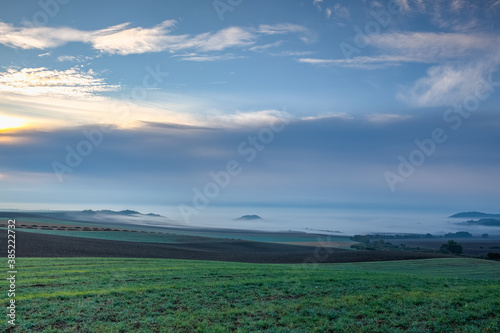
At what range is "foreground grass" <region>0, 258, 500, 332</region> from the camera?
13.8m

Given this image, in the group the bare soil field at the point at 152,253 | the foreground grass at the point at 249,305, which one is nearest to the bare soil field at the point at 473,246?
the bare soil field at the point at 152,253

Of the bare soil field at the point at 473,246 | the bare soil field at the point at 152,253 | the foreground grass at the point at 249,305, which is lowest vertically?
the bare soil field at the point at 473,246

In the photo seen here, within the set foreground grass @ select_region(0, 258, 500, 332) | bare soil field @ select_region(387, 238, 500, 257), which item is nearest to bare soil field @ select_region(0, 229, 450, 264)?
foreground grass @ select_region(0, 258, 500, 332)

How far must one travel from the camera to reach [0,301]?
16656mm

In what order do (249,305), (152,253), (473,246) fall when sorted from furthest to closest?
(473,246) < (152,253) < (249,305)

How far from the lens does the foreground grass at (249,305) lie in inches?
542

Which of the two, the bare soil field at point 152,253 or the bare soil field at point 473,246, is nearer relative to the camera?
the bare soil field at point 152,253

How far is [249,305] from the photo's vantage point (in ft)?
56.0

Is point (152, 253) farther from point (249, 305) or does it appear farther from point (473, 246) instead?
point (473, 246)

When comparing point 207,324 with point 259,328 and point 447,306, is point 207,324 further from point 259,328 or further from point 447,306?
point 447,306

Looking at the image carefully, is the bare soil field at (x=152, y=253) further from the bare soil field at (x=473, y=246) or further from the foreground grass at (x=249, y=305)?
the bare soil field at (x=473, y=246)

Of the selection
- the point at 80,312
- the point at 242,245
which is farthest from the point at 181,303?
the point at 242,245

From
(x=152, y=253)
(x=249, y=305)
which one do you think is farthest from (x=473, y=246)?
(x=249, y=305)

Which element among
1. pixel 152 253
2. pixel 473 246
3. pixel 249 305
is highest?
pixel 249 305
